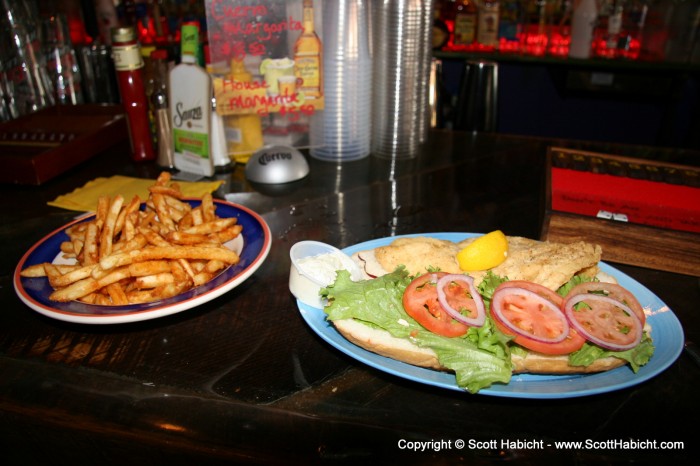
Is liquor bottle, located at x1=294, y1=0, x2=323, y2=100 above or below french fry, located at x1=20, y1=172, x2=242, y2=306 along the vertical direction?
above

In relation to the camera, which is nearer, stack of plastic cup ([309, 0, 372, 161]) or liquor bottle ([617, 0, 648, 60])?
stack of plastic cup ([309, 0, 372, 161])

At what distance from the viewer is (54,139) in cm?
280

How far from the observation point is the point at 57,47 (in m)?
3.62

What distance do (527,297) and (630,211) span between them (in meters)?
0.85

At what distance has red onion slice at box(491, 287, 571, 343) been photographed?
1245 millimetres

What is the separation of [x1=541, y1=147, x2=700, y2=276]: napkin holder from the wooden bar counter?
8 cm

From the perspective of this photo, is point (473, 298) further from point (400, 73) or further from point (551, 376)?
point (400, 73)

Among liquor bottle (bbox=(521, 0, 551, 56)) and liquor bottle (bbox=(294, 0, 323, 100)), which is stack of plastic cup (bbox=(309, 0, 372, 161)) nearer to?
liquor bottle (bbox=(294, 0, 323, 100))

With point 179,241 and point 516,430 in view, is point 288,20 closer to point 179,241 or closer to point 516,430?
point 179,241

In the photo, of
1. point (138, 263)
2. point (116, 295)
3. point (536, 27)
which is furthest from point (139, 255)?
point (536, 27)

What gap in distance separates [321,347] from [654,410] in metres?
0.84

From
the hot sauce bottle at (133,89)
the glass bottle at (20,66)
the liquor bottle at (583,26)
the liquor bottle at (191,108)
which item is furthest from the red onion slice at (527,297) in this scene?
the liquor bottle at (583,26)

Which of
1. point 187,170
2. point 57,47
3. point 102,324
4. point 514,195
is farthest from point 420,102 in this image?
point 57,47

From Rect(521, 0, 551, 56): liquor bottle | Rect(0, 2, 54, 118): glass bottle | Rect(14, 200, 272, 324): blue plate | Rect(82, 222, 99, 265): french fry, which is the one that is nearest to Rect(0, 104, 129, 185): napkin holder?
Rect(0, 2, 54, 118): glass bottle
